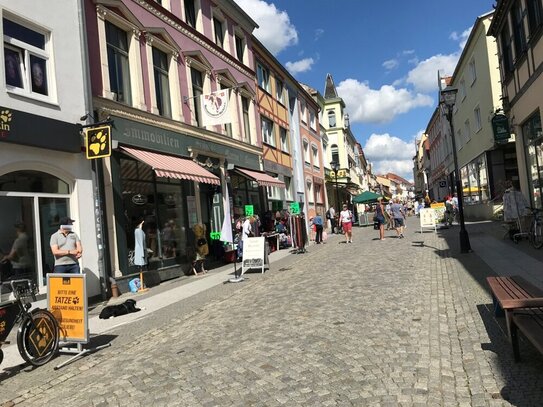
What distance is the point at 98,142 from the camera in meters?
10.3

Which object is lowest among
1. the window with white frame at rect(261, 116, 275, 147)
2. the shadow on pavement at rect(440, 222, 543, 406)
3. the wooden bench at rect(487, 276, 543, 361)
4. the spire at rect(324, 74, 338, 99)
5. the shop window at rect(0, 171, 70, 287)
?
the shadow on pavement at rect(440, 222, 543, 406)

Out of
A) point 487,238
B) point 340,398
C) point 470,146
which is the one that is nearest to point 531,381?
point 340,398

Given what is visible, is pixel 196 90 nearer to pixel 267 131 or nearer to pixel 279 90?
pixel 267 131

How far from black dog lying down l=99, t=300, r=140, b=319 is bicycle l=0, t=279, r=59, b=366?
239 centimetres

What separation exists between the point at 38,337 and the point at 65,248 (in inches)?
122

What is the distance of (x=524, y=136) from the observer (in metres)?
16.5

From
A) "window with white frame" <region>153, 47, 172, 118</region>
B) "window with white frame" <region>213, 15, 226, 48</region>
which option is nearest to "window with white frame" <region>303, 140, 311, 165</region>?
"window with white frame" <region>213, 15, 226, 48</region>

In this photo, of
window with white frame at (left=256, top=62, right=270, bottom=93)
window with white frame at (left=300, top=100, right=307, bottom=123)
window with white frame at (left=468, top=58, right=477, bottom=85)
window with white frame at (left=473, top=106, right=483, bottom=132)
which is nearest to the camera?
window with white frame at (left=256, top=62, right=270, bottom=93)

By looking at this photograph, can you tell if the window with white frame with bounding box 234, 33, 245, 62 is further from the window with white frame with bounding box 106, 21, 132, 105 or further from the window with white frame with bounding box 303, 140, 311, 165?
the window with white frame with bounding box 303, 140, 311, 165

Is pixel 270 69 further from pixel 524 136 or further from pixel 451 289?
pixel 451 289

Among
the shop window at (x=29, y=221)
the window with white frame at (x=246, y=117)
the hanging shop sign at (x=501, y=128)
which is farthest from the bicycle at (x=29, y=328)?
the hanging shop sign at (x=501, y=128)

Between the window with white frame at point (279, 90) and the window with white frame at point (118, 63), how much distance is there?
47.1 feet

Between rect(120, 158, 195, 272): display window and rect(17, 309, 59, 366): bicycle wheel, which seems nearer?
rect(17, 309, 59, 366): bicycle wheel

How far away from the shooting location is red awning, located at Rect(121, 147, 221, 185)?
12273 millimetres
